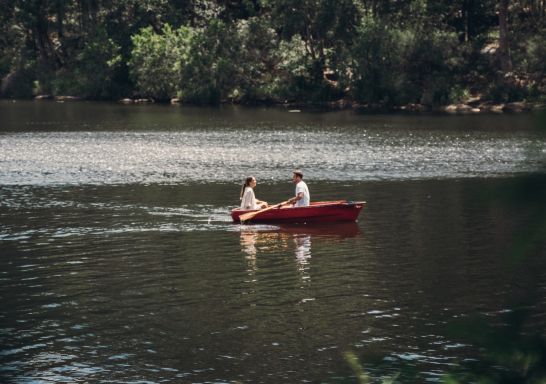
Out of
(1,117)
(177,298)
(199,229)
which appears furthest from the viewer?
(1,117)

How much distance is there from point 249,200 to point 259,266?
829cm

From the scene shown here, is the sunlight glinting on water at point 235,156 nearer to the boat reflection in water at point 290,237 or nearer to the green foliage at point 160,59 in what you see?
the boat reflection in water at point 290,237

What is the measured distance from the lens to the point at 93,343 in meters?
20.6

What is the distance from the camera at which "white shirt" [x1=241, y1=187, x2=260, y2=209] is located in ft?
121

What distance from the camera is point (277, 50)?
116 m

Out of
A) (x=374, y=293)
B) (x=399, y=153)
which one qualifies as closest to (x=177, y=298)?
(x=374, y=293)

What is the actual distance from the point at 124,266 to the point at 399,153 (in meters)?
36.6

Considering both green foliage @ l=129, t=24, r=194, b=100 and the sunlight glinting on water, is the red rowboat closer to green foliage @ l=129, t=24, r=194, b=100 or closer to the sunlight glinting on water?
the sunlight glinting on water

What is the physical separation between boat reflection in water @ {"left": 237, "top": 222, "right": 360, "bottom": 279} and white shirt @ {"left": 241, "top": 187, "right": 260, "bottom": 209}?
87 centimetres

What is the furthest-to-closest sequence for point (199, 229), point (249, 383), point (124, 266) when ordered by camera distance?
point (199, 229) → point (124, 266) → point (249, 383)

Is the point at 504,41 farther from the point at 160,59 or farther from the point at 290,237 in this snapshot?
the point at 290,237

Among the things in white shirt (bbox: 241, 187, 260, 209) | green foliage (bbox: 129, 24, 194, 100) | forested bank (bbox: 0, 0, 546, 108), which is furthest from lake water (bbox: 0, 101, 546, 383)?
green foliage (bbox: 129, 24, 194, 100)

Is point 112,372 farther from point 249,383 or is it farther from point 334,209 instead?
point 334,209

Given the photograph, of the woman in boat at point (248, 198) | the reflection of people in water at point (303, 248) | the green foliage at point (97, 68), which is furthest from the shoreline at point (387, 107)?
the reflection of people in water at point (303, 248)
